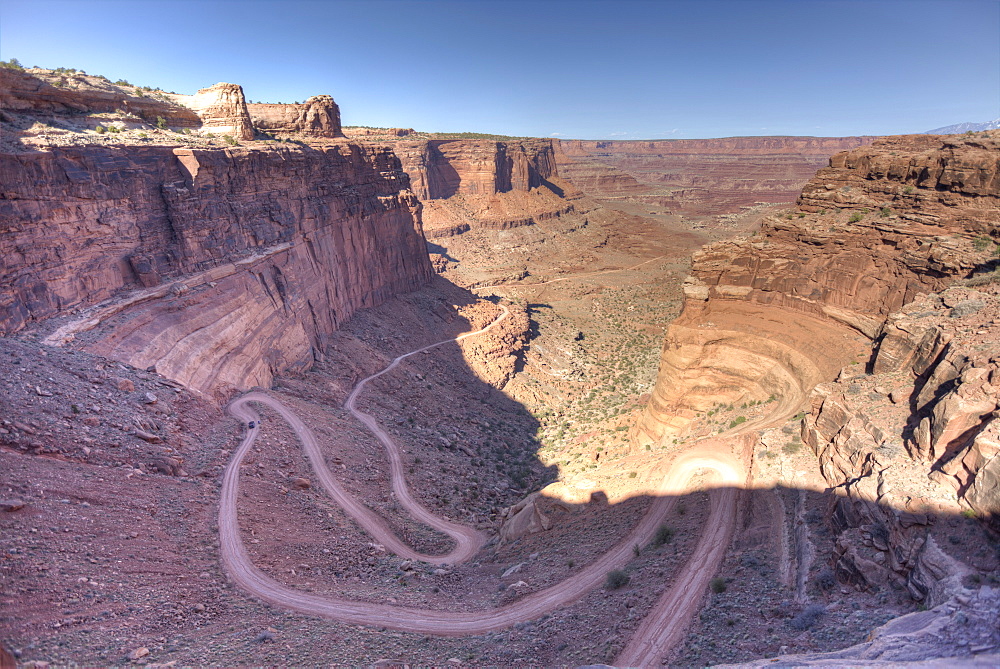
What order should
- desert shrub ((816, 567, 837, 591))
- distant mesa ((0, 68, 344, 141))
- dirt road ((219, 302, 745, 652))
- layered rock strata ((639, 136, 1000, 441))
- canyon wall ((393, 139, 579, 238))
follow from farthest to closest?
canyon wall ((393, 139, 579, 238)) → distant mesa ((0, 68, 344, 141)) → layered rock strata ((639, 136, 1000, 441)) → dirt road ((219, 302, 745, 652)) → desert shrub ((816, 567, 837, 591))

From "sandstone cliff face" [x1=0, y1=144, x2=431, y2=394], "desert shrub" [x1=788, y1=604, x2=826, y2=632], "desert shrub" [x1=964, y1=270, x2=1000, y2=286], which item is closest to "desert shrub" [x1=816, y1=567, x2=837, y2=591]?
"desert shrub" [x1=788, y1=604, x2=826, y2=632]

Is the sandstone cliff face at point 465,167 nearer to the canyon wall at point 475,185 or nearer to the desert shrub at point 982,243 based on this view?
the canyon wall at point 475,185

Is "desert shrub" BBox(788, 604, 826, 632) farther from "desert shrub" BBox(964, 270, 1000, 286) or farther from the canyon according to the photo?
"desert shrub" BBox(964, 270, 1000, 286)

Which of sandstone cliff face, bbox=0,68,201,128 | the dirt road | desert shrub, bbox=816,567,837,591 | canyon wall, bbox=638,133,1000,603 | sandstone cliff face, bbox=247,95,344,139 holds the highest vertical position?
sandstone cliff face, bbox=247,95,344,139

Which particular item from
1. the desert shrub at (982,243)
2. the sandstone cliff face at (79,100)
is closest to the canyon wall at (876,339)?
the desert shrub at (982,243)

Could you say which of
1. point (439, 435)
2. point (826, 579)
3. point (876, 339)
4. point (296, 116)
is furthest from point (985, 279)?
point (296, 116)

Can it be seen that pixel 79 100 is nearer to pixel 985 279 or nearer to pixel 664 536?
pixel 664 536

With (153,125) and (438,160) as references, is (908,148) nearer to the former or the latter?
(153,125)
